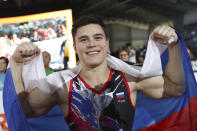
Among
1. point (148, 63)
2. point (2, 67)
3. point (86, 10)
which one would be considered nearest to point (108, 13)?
point (86, 10)

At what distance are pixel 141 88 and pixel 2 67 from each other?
2.53 m

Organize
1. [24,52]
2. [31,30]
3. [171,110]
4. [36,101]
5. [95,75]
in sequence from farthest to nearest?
[31,30] → [171,110] → [95,75] → [36,101] → [24,52]

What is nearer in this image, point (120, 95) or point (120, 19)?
point (120, 95)

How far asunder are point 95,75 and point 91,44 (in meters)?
0.26

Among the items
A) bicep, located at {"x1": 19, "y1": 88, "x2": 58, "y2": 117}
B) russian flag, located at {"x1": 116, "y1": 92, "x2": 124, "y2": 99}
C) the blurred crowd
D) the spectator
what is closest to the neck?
russian flag, located at {"x1": 116, "y1": 92, "x2": 124, "y2": 99}

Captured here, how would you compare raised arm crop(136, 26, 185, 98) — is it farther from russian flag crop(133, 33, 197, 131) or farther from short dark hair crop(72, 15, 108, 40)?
short dark hair crop(72, 15, 108, 40)

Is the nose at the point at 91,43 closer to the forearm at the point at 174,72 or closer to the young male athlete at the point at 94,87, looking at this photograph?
the young male athlete at the point at 94,87

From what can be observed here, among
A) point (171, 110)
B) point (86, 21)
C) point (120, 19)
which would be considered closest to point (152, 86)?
point (171, 110)

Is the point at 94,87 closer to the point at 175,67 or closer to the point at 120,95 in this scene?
the point at 120,95

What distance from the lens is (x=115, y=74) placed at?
162cm

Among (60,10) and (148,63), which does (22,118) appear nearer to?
(148,63)

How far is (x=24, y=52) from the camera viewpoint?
1.35m

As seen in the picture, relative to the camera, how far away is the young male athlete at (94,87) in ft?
4.82

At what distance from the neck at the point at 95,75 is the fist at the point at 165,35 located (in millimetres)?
447
